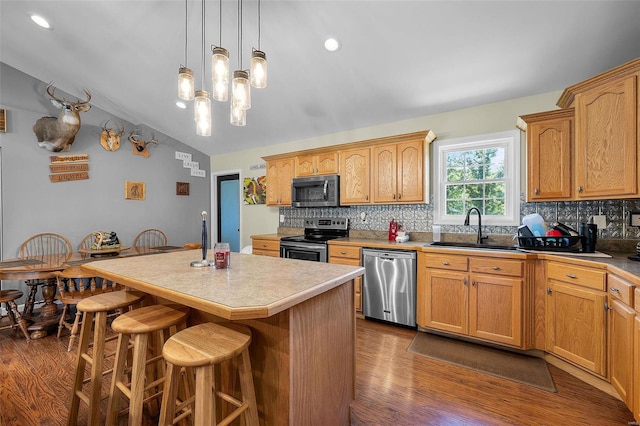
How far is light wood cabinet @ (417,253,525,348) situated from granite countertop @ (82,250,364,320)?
148cm

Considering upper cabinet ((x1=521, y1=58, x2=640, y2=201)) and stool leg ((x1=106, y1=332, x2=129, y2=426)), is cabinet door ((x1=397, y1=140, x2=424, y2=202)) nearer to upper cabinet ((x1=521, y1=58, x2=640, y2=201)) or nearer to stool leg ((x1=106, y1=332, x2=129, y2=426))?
upper cabinet ((x1=521, y1=58, x2=640, y2=201))

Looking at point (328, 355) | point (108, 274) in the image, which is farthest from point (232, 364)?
point (108, 274)

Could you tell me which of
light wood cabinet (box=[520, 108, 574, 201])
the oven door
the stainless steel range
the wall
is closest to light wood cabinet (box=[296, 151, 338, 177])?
the wall

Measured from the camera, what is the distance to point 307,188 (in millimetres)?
3889

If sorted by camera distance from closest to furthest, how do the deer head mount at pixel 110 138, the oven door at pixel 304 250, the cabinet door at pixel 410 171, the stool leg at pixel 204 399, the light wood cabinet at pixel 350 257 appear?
the stool leg at pixel 204 399 → the cabinet door at pixel 410 171 → the light wood cabinet at pixel 350 257 → the oven door at pixel 304 250 → the deer head mount at pixel 110 138

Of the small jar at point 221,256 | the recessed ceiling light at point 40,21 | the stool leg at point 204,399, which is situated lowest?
the stool leg at point 204,399

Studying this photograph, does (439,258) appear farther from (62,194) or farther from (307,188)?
(62,194)

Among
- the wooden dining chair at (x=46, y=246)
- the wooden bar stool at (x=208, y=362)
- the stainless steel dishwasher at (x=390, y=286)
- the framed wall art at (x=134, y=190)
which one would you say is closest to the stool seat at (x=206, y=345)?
the wooden bar stool at (x=208, y=362)

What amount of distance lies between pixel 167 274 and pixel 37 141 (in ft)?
12.8

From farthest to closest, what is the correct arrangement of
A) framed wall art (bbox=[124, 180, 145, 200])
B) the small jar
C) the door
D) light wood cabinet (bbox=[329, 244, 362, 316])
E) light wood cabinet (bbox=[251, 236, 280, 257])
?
the door, framed wall art (bbox=[124, 180, 145, 200]), light wood cabinet (bbox=[251, 236, 280, 257]), light wood cabinet (bbox=[329, 244, 362, 316]), the small jar

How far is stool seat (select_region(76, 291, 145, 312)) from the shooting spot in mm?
1550

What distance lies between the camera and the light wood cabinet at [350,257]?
3184mm

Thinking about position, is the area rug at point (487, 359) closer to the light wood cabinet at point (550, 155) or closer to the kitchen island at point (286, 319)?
the kitchen island at point (286, 319)

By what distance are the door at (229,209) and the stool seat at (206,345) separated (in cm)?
424
